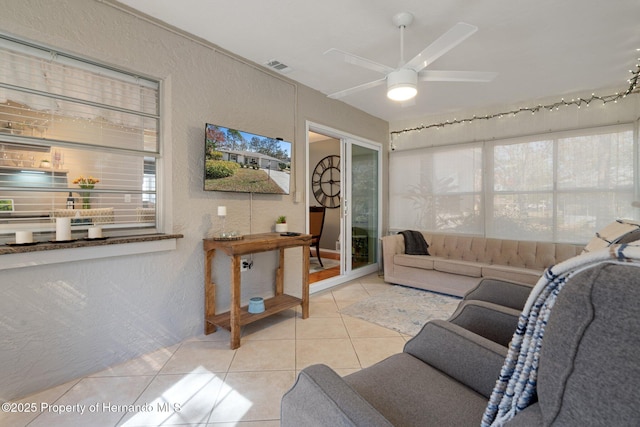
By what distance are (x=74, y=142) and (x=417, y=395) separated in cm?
251

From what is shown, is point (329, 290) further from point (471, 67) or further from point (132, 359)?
point (471, 67)

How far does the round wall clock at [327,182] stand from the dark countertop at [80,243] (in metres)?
4.25

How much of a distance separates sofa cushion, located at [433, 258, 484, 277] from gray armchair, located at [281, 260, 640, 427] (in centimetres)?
246

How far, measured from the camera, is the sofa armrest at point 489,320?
4.63ft

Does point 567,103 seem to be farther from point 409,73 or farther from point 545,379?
point 545,379

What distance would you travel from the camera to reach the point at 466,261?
3740mm

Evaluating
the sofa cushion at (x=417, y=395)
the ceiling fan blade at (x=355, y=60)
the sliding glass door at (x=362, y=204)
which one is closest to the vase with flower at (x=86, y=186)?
the ceiling fan blade at (x=355, y=60)

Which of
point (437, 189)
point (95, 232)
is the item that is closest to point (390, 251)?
point (437, 189)

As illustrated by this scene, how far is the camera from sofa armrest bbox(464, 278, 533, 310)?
1.72 m

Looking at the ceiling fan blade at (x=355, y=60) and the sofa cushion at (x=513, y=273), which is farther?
the sofa cushion at (x=513, y=273)

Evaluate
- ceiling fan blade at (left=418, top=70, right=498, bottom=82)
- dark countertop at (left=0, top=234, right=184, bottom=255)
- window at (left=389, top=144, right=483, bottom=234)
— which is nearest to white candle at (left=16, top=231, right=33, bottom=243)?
dark countertop at (left=0, top=234, right=184, bottom=255)

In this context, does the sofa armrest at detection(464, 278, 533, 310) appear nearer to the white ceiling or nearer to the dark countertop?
the white ceiling

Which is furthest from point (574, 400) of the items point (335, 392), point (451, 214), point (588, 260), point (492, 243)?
point (451, 214)

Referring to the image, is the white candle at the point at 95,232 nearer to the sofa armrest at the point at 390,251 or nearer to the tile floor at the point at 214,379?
the tile floor at the point at 214,379
